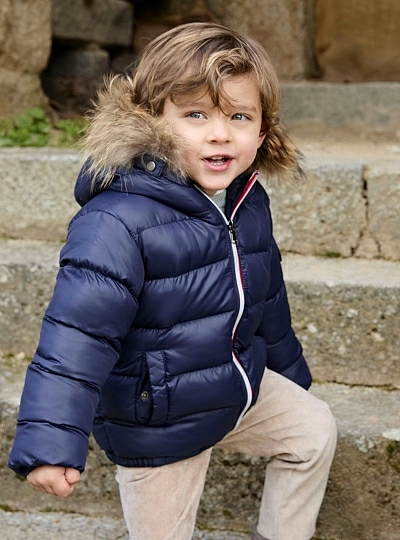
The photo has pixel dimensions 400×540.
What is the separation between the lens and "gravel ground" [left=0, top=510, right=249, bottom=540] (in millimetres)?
2023

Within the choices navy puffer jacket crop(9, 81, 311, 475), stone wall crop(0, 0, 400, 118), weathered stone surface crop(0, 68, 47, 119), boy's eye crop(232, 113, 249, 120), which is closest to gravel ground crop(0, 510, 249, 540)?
navy puffer jacket crop(9, 81, 311, 475)

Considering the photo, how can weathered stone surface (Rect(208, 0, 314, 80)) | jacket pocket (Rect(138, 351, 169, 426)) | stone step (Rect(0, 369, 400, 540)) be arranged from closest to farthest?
jacket pocket (Rect(138, 351, 169, 426))
stone step (Rect(0, 369, 400, 540))
weathered stone surface (Rect(208, 0, 314, 80))

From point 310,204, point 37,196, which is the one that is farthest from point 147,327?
point 37,196

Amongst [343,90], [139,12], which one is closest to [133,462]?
[343,90]

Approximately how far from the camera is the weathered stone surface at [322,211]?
255cm

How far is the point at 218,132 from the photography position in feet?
5.34

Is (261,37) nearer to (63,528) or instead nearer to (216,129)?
(216,129)

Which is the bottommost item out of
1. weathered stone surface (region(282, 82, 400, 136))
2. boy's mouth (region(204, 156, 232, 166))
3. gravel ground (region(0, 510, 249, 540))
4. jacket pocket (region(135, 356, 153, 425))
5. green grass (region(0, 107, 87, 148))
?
gravel ground (region(0, 510, 249, 540))

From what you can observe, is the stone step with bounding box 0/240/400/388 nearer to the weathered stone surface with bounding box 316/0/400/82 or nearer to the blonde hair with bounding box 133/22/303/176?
the blonde hair with bounding box 133/22/303/176

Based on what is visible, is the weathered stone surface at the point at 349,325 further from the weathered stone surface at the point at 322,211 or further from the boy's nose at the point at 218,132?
the boy's nose at the point at 218,132

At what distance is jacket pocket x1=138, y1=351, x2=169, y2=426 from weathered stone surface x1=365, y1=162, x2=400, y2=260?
1155mm

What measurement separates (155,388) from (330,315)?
0.83 m

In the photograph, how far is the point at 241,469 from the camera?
2029 mm

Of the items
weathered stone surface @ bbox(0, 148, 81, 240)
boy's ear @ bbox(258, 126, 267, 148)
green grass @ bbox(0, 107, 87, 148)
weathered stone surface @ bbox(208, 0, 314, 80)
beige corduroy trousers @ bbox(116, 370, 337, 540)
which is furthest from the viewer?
weathered stone surface @ bbox(208, 0, 314, 80)
